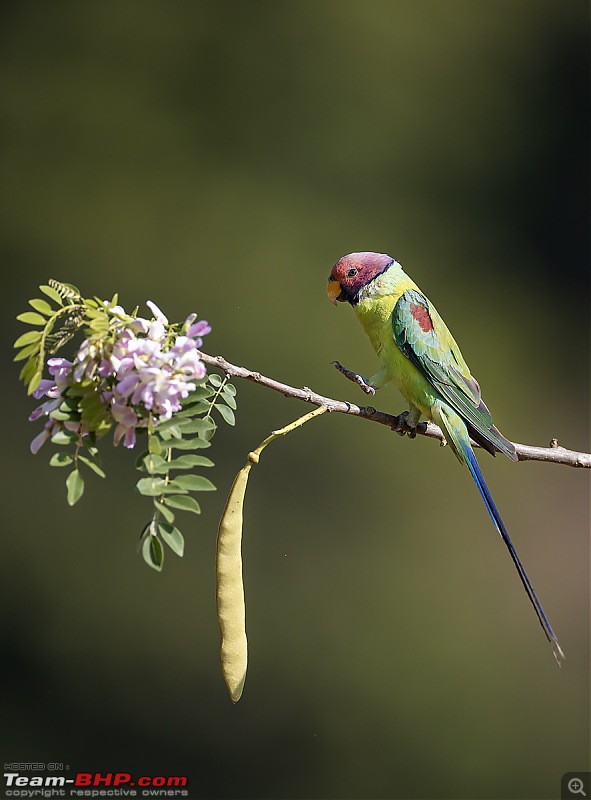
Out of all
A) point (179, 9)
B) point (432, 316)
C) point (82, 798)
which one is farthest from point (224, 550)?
point (179, 9)

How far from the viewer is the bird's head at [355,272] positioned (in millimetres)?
2396

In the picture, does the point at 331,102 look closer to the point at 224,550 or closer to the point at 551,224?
the point at 551,224

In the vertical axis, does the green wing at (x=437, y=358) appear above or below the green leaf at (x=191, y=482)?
above

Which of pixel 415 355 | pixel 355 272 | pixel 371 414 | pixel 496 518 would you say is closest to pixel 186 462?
pixel 371 414

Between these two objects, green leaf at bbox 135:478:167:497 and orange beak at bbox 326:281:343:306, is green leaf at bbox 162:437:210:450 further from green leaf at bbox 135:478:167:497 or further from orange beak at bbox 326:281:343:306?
orange beak at bbox 326:281:343:306

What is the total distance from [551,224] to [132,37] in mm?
2771

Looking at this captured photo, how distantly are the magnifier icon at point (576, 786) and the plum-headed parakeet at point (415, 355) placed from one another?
2091 millimetres

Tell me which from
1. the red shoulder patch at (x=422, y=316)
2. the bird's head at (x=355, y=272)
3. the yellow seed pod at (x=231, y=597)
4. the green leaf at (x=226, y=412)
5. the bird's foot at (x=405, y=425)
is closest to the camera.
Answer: the yellow seed pod at (x=231, y=597)

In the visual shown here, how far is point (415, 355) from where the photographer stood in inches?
87.3

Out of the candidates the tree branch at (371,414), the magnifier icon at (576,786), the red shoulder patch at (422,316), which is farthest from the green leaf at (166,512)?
the magnifier icon at (576,786)

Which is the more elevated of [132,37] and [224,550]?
[132,37]

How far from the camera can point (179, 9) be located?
5641 millimetres

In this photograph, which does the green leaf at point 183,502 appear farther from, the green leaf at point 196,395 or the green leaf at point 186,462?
the green leaf at point 196,395

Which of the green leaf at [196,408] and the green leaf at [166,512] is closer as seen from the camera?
the green leaf at [166,512]
